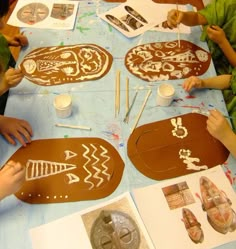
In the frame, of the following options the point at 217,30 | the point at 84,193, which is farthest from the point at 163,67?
the point at 84,193

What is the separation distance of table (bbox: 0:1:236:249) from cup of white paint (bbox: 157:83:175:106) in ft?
0.07

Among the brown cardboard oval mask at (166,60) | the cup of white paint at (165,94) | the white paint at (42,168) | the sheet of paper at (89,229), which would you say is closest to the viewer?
the sheet of paper at (89,229)

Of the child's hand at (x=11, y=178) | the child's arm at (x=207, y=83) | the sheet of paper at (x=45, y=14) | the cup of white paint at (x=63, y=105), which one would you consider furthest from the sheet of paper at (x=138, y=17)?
the child's hand at (x=11, y=178)

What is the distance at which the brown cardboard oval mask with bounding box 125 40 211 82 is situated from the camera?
1.05 metres

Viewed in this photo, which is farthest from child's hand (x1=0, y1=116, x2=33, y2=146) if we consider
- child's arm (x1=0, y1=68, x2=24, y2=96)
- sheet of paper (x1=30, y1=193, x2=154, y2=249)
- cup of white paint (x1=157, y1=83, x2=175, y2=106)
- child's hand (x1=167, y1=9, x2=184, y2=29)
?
child's hand (x1=167, y1=9, x2=184, y2=29)

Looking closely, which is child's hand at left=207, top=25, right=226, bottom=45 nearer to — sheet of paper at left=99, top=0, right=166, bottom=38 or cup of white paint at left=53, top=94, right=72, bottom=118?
sheet of paper at left=99, top=0, right=166, bottom=38

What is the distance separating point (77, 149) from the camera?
86 cm

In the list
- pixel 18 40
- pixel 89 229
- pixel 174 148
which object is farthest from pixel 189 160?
pixel 18 40

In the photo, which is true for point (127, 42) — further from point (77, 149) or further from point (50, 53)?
point (77, 149)

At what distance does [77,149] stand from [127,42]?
50cm

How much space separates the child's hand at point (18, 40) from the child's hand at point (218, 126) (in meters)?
0.69

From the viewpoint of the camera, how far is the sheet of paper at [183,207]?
0.73 m

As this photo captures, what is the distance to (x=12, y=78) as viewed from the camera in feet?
3.11

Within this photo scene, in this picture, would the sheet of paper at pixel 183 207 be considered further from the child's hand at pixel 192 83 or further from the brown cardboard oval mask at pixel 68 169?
the child's hand at pixel 192 83
